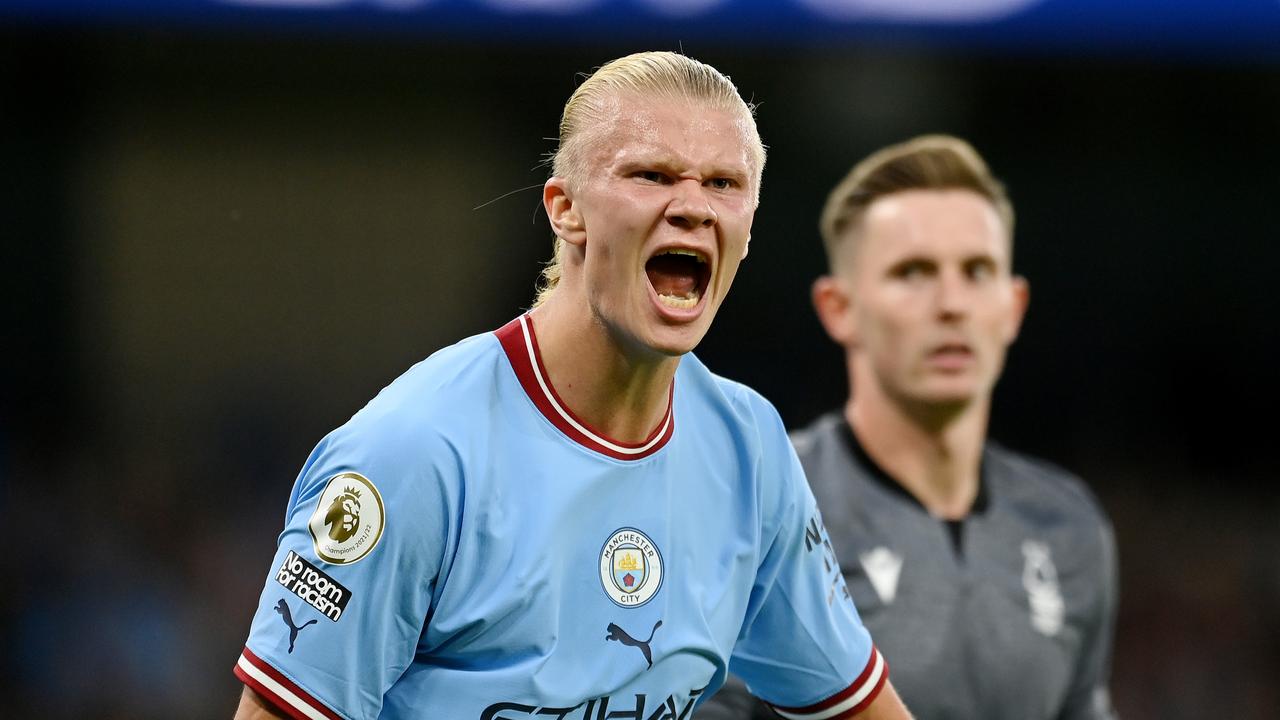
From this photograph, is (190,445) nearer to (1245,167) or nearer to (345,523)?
(1245,167)

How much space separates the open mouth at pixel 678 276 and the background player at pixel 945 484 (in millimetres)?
1532

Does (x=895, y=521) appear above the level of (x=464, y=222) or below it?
above

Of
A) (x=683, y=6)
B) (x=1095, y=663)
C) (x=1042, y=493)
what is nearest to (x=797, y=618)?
(x=1095, y=663)

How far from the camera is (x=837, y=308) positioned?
4105 mm

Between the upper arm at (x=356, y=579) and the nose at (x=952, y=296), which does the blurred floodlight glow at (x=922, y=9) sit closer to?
the nose at (x=952, y=296)

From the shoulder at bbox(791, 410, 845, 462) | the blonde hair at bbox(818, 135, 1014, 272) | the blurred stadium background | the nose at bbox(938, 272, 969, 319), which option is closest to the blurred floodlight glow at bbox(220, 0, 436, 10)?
the blurred stadium background

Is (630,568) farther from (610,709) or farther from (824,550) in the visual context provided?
(824,550)

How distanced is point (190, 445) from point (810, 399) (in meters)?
4.04

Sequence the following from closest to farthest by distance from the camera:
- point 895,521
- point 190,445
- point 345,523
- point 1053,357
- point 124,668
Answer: point 345,523, point 895,521, point 124,668, point 190,445, point 1053,357

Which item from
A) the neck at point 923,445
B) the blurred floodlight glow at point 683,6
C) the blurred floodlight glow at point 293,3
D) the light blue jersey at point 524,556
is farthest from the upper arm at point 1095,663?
the blurred floodlight glow at point 293,3

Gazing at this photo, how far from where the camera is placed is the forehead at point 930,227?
3912mm

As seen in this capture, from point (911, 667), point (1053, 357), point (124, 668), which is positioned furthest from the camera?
point (1053, 357)

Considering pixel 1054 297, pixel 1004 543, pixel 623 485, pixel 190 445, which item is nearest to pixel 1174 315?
pixel 1054 297

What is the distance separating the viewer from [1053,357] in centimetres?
1079
